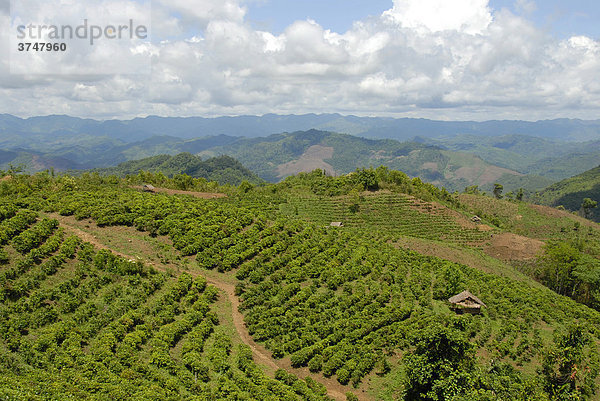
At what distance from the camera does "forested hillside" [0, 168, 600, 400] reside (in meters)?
19.7

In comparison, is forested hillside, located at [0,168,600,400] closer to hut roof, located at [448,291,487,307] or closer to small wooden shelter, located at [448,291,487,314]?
small wooden shelter, located at [448,291,487,314]

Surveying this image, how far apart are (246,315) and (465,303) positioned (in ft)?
67.7

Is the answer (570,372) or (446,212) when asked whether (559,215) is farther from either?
(570,372)

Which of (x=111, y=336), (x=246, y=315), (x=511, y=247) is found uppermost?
(x=111, y=336)

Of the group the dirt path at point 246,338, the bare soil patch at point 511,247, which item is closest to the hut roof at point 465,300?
the dirt path at point 246,338

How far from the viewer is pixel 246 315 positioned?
94.9 feet

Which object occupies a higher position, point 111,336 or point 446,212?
point 111,336

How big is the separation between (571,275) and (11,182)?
269 feet

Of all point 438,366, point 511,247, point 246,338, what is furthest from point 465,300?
point 511,247

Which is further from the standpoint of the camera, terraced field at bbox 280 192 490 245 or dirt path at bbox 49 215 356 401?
terraced field at bbox 280 192 490 245

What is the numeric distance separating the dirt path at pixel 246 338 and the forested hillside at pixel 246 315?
14 centimetres

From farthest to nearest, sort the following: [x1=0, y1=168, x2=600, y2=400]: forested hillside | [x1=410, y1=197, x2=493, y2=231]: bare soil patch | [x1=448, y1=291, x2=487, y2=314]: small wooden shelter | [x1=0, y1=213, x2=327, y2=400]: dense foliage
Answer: [x1=410, y1=197, x2=493, y2=231]: bare soil patch, [x1=448, y1=291, x2=487, y2=314]: small wooden shelter, [x1=0, y1=168, x2=600, y2=400]: forested hillside, [x1=0, y1=213, x2=327, y2=400]: dense foliage

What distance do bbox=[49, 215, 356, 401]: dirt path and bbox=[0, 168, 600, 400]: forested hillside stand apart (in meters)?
0.14

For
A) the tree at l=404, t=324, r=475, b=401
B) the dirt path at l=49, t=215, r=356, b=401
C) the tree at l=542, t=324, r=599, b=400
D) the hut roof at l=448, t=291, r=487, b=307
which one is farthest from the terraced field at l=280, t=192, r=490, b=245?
the tree at l=404, t=324, r=475, b=401
